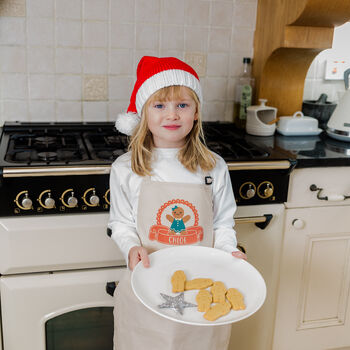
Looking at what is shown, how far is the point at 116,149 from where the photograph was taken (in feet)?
5.26

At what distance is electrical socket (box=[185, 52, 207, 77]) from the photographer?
6.40 ft

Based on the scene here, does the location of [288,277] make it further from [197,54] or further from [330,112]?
[197,54]

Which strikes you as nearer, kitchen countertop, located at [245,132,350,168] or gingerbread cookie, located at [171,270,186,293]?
gingerbread cookie, located at [171,270,186,293]

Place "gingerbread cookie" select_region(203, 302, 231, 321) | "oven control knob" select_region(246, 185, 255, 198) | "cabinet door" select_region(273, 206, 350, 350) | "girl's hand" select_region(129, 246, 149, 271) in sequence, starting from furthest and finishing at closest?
1. "cabinet door" select_region(273, 206, 350, 350)
2. "oven control knob" select_region(246, 185, 255, 198)
3. "girl's hand" select_region(129, 246, 149, 271)
4. "gingerbread cookie" select_region(203, 302, 231, 321)

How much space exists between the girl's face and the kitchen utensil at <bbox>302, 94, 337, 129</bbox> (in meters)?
1.00

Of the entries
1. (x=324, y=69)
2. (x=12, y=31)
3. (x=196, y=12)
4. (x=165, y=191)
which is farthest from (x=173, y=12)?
(x=165, y=191)

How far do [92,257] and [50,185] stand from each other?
0.27m

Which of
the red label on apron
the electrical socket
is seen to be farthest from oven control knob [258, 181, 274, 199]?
the electrical socket

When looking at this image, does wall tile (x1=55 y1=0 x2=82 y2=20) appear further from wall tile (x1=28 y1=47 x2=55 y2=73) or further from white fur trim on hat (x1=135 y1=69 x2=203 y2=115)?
white fur trim on hat (x1=135 y1=69 x2=203 y2=115)

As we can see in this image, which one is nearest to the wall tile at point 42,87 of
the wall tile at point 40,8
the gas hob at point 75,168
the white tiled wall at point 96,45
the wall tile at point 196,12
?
Answer: the white tiled wall at point 96,45

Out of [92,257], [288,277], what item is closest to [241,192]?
[288,277]

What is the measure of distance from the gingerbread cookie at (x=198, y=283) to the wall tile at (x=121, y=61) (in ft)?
3.42

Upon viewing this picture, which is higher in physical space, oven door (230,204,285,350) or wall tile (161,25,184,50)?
wall tile (161,25,184,50)

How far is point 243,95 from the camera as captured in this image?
196cm
